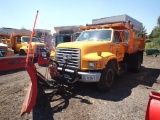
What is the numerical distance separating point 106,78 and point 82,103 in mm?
1309

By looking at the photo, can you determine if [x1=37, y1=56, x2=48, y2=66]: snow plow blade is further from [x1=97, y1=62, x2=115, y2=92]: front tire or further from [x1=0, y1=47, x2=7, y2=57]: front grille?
[x1=97, y1=62, x2=115, y2=92]: front tire

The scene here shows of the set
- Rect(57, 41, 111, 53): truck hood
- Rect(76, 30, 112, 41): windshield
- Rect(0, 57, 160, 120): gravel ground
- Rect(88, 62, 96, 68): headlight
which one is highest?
Rect(76, 30, 112, 41): windshield

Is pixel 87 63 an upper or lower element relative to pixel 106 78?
upper

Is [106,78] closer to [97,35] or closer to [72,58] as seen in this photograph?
[72,58]

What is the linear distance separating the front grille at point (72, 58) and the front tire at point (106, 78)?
2.82 ft

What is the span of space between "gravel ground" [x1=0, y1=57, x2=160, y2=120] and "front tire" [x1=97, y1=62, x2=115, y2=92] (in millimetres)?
205

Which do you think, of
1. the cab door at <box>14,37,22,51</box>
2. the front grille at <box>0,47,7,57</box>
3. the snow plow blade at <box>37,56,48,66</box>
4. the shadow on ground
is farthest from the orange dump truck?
the cab door at <box>14,37,22,51</box>

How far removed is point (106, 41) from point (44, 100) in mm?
3197

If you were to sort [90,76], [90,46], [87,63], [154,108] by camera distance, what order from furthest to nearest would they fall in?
[90,46], [87,63], [90,76], [154,108]

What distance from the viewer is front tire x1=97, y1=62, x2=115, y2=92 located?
5613 mm

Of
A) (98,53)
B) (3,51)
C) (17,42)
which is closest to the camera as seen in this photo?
(98,53)

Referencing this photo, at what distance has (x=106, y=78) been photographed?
575 centimetres

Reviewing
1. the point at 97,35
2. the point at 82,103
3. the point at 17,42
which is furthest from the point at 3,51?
the point at 82,103

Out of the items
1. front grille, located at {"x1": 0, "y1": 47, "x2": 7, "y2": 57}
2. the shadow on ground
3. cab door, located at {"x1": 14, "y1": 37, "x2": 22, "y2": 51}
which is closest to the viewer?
the shadow on ground
